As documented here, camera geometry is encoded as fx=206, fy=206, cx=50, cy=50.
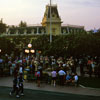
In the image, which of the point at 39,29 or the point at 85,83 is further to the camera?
the point at 39,29

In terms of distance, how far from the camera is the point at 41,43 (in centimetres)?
4559

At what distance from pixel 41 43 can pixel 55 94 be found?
30442 mm

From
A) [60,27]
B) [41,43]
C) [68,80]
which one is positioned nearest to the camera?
[68,80]

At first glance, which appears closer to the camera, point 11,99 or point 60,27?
point 11,99

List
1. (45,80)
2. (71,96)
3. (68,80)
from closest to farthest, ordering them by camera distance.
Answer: (71,96), (68,80), (45,80)

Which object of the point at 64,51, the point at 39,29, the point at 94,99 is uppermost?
the point at 39,29

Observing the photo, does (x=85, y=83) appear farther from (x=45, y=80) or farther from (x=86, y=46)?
(x=86, y=46)

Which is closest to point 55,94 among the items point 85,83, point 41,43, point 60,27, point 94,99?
point 94,99

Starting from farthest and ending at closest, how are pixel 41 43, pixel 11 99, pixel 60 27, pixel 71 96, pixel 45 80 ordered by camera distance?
pixel 60 27, pixel 41 43, pixel 45 80, pixel 71 96, pixel 11 99

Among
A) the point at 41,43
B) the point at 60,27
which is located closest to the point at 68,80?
the point at 41,43

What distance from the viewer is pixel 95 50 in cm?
2514

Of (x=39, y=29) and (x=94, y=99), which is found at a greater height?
(x=39, y=29)

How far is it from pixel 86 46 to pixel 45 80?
731cm

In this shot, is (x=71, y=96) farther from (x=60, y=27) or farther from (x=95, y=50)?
(x=60, y=27)
